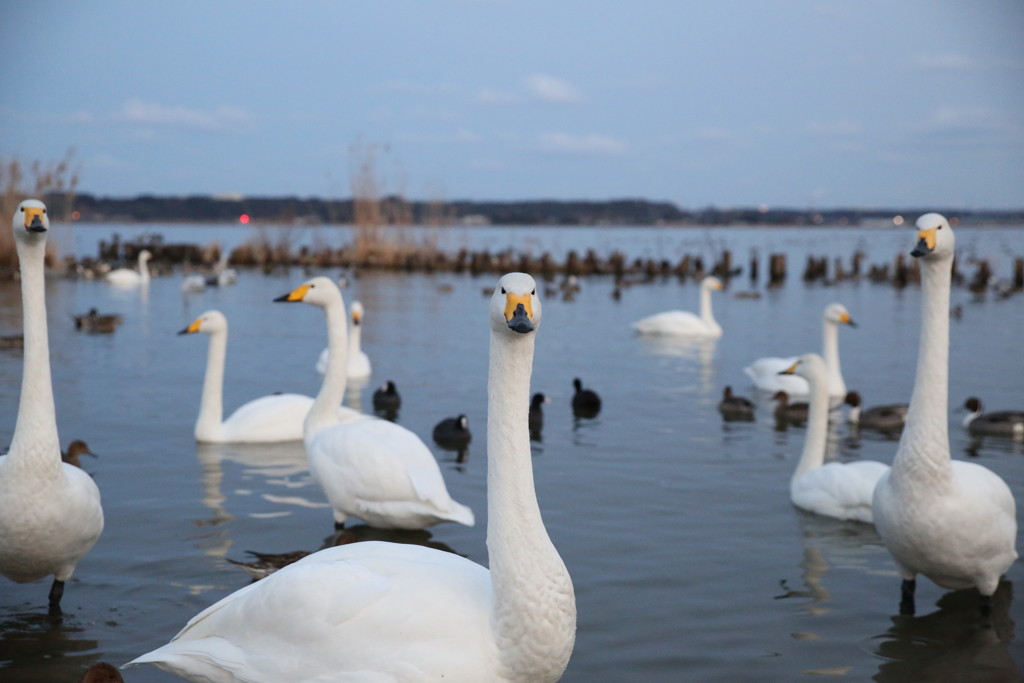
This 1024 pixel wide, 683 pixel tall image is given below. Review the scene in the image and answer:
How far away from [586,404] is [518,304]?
27.7ft

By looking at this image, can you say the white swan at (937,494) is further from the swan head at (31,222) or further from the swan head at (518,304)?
the swan head at (31,222)

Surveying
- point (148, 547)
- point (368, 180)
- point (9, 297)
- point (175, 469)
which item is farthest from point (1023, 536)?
point (368, 180)

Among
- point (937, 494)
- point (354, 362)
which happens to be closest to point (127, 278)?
point (354, 362)

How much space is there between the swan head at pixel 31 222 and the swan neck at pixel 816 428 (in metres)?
5.55

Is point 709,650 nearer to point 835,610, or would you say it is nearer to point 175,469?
point 835,610

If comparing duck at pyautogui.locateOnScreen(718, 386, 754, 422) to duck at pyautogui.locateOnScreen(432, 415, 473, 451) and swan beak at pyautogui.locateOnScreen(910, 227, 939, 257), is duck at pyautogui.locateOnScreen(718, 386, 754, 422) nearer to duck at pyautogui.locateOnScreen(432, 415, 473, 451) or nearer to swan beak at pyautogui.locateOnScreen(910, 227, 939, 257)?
duck at pyautogui.locateOnScreen(432, 415, 473, 451)

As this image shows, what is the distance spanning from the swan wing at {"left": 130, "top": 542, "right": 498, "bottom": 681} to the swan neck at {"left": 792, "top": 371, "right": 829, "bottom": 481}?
5028 mm

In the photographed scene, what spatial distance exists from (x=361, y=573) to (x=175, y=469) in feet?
18.3

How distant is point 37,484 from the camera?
4773 millimetres

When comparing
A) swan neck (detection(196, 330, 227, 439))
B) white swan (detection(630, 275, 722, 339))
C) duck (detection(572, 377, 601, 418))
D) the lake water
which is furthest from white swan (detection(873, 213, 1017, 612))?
white swan (detection(630, 275, 722, 339))

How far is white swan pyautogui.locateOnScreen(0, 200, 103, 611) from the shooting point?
4.75 metres

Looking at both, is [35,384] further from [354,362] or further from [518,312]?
[354,362]

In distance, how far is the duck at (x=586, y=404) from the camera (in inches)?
446

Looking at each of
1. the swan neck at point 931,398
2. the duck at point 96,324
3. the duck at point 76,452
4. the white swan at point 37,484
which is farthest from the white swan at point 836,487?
the duck at point 96,324
